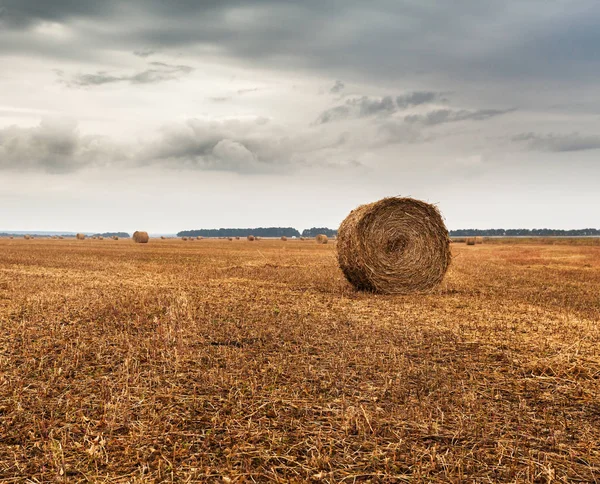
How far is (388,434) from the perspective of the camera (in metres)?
4.71

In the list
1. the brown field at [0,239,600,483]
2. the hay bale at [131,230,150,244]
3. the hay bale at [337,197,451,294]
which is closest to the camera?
the brown field at [0,239,600,483]

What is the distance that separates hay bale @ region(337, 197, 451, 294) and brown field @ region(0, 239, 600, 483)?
329cm

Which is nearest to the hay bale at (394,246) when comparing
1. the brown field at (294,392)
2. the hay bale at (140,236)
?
the brown field at (294,392)

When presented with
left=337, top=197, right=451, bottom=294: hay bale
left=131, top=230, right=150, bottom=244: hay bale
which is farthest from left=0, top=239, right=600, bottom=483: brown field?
left=131, top=230, right=150, bottom=244: hay bale

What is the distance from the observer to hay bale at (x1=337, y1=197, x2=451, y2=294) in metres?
15.1

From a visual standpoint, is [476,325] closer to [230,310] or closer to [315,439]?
[230,310]

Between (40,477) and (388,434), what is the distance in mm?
3079

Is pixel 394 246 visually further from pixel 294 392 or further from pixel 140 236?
pixel 140 236

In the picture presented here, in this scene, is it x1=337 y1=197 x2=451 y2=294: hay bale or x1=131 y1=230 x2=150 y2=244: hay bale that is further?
x1=131 y1=230 x2=150 y2=244: hay bale

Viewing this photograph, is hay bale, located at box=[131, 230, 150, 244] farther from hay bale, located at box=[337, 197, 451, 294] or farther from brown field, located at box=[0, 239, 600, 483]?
brown field, located at box=[0, 239, 600, 483]

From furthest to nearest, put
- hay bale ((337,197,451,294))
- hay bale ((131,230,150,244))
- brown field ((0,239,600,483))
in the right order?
hay bale ((131,230,150,244))
hay bale ((337,197,451,294))
brown field ((0,239,600,483))

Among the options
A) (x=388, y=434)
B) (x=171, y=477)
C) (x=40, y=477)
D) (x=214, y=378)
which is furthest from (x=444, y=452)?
(x=40, y=477)

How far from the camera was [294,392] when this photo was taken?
5.76 meters

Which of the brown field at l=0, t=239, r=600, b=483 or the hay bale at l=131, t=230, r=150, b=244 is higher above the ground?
the hay bale at l=131, t=230, r=150, b=244
